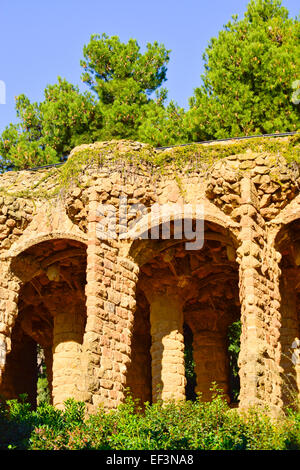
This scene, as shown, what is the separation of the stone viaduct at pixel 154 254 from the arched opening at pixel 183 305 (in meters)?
0.03

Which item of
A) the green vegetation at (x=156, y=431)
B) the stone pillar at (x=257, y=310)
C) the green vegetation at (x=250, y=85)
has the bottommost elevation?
the green vegetation at (x=156, y=431)

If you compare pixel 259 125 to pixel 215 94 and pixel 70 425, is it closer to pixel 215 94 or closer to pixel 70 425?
pixel 215 94

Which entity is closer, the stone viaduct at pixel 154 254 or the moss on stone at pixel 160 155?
the stone viaduct at pixel 154 254

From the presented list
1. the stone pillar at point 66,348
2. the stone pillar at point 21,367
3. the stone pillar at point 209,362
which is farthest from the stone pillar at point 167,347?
the stone pillar at point 21,367

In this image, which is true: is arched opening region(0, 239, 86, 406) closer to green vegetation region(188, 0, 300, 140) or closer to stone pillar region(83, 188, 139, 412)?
stone pillar region(83, 188, 139, 412)

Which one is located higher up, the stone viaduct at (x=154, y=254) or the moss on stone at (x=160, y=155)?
the moss on stone at (x=160, y=155)

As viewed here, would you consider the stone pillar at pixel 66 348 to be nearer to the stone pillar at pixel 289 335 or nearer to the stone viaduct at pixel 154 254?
the stone viaduct at pixel 154 254

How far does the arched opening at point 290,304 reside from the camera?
697 inches

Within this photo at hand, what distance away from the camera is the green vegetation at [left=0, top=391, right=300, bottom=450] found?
12047mm

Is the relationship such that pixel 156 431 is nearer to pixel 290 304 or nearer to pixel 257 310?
pixel 257 310

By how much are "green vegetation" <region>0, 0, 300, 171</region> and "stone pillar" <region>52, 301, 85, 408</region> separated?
651 cm

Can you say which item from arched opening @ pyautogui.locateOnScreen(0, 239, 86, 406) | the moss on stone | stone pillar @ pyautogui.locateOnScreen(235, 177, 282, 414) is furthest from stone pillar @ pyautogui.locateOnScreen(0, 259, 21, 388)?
stone pillar @ pyautogui.locateOnScreen(235, 177, 282, 414)

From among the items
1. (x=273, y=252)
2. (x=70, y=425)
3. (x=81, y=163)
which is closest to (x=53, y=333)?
(x=81, y=163)

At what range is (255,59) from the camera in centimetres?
2461
